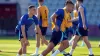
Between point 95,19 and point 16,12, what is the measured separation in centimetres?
810

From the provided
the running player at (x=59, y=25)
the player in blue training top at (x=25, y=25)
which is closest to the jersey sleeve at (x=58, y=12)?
the running player at (x=59, y=25)

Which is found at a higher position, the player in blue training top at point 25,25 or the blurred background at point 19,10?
the player in blue training top at point 25,25

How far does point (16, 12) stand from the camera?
44.5 m

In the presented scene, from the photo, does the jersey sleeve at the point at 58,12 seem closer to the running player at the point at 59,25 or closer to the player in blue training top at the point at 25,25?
the running player at the point at 59,25

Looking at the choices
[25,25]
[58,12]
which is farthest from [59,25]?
[25,25]

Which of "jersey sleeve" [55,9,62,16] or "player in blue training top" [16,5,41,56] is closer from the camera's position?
"jersey sleeve" [55,9,62,16]

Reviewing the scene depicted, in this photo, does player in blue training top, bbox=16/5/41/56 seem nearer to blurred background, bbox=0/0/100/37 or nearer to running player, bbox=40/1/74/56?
running player, bbox=40/1/74/56

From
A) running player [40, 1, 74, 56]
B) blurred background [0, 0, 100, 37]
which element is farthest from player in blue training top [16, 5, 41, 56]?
blurred background [0, 0, 100, 37]

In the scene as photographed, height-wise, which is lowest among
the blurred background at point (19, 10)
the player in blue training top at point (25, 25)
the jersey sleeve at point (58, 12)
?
the blurred background at point (19, 10)

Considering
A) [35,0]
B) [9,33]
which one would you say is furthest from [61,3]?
[9,33]

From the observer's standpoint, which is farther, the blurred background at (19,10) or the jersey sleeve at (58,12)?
the blurred background at (19,10)

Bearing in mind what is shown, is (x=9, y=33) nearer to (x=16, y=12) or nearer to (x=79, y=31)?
(x=16, y=12)

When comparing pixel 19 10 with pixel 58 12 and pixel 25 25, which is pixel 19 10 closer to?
pixel 25 25

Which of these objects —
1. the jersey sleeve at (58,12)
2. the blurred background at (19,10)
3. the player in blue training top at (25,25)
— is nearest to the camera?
the jersey sleeve at (58,12)
